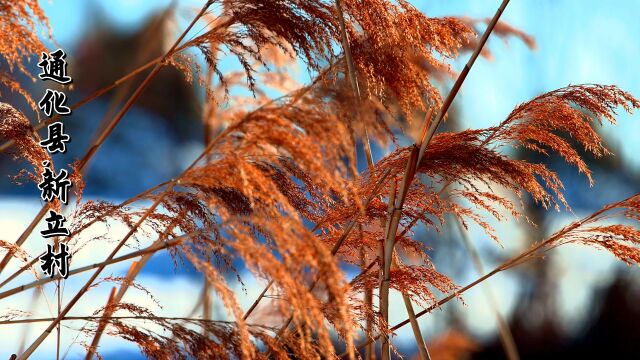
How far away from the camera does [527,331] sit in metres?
5.89

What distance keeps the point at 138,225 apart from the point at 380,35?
0.93 m

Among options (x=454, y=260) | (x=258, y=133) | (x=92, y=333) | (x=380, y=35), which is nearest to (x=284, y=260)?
(x=258, y=133)

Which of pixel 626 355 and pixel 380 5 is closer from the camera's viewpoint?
pixel 380 5

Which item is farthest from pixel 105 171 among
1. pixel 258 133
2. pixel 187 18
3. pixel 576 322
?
pixel 258 133

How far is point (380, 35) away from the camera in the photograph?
7.65 feet

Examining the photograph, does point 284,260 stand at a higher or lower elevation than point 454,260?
lower

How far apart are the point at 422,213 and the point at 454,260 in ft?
9.36

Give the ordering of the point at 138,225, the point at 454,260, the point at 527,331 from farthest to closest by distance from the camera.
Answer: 1. the point at 527,331
2. the point at 454,260
3. the point at 138,225

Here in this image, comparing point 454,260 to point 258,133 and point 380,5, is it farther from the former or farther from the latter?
point 258,133

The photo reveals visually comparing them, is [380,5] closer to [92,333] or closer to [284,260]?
[284,260]

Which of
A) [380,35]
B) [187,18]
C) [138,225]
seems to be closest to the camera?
[138,225]

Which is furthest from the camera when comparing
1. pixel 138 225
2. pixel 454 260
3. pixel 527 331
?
pixel 527 331

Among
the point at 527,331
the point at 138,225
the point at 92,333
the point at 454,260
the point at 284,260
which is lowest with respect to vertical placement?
the point at 284,260

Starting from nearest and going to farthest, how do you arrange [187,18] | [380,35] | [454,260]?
[380,35] < [187,18] < [454,260]
